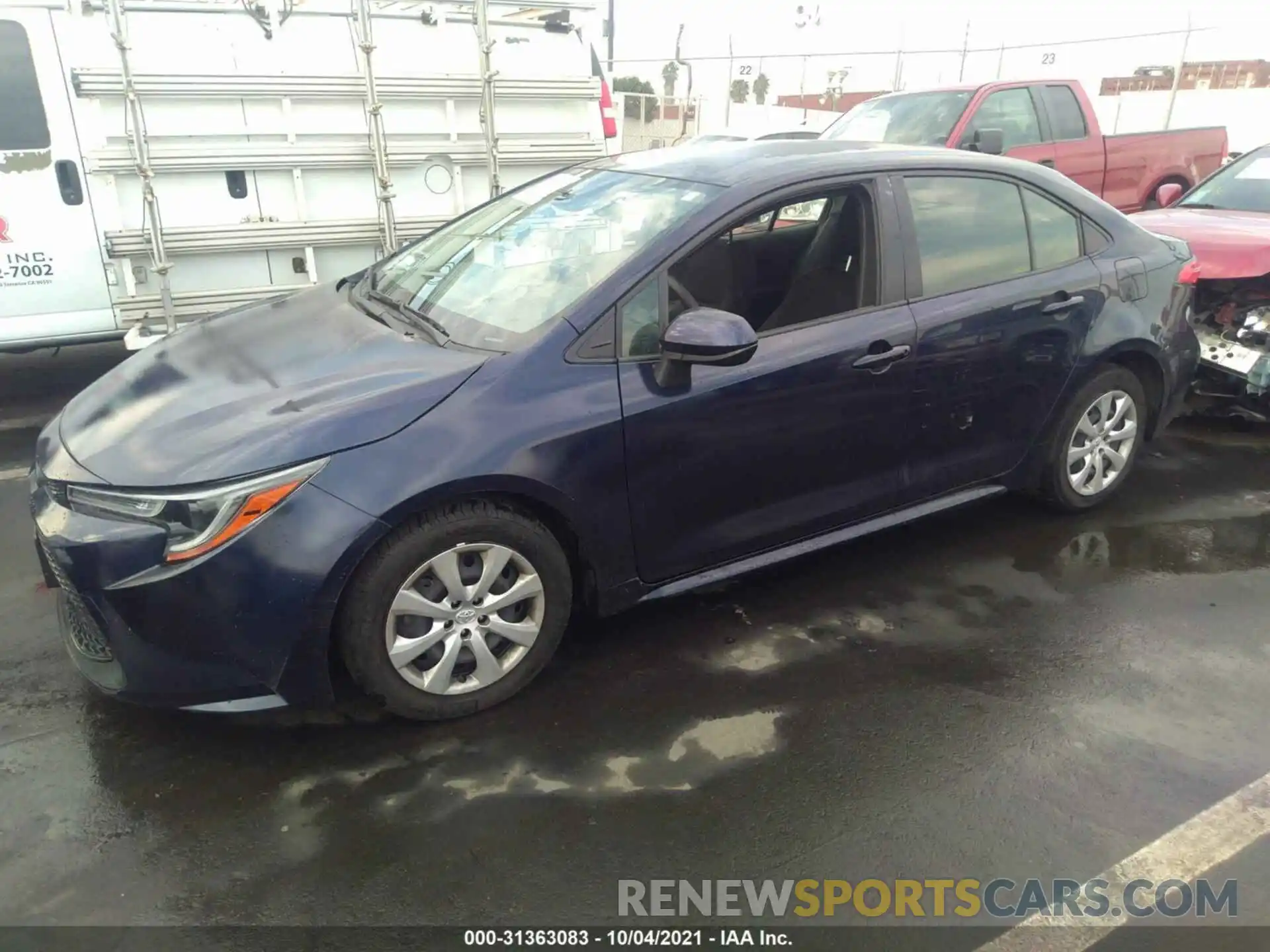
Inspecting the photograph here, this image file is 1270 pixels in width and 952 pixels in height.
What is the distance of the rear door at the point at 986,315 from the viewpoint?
357cm

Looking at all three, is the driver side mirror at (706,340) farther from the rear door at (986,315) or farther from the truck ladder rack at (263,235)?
the truck ladder rack at (263,235)

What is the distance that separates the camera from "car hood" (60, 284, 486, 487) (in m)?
2.61

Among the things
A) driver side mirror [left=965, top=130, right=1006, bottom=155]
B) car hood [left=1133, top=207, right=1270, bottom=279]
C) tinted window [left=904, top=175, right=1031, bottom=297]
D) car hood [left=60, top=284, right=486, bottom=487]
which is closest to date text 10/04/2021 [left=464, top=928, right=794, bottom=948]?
car hood [left=60, top=284, right=486, bottom=487]

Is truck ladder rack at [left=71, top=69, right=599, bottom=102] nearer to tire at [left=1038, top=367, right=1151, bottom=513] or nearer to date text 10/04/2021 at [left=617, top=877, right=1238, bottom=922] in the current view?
tire at [left=1038, top=367, right=1151, bottom=513]

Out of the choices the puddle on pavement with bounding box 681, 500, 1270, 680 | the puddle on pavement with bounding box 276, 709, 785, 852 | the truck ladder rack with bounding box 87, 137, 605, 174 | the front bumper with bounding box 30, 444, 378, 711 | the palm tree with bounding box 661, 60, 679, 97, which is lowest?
the puddle on pavement with bounding box 681, 500, 1270, 680

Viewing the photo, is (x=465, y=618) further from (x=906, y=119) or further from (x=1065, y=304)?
(x=906, y=119)

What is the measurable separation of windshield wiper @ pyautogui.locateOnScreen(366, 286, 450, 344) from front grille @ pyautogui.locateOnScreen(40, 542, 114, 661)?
1258 millimetres

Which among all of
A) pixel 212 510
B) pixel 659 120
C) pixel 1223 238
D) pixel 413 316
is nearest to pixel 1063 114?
pixel 1223 238

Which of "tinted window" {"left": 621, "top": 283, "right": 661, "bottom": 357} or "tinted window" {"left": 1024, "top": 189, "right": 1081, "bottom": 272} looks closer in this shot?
"tinted window" {"left": 621, "top": 283, "right": 661, "bottom": 357}

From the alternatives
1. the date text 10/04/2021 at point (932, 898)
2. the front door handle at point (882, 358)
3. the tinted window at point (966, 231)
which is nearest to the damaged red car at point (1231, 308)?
the tinted window at point (966, 231)

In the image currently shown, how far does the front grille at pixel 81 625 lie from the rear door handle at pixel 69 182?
3.74 meters

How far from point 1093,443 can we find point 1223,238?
2143 mm

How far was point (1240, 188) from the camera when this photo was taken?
Answer: 6375 millimetres

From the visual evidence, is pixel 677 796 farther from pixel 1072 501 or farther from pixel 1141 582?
pixel 1072 501
